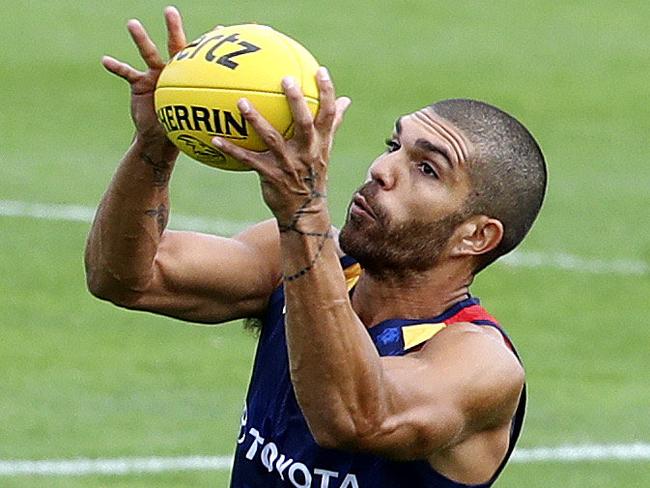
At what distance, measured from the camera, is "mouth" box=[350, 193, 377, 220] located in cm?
639

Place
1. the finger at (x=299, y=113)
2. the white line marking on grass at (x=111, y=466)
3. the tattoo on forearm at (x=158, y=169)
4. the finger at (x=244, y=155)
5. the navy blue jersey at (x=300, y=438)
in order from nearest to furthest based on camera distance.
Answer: the finger at (x=299, y=113)
the finger at (x=244, y=155)
the navy blue jersey at (x=300, y=438)
the tattoo on forearm at (x=158, y=169)
the white line marking on grass at (x=111, y=466)

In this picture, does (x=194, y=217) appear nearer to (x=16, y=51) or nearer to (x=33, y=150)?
(x=33, y=150)

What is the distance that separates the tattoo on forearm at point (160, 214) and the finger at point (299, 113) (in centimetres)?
136

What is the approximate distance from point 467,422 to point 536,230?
10521mm

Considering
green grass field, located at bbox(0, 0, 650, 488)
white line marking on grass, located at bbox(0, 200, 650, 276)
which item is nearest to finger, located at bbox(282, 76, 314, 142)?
green grass field, located at bbox(0, 0, 650, 488)

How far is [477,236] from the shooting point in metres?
6.70

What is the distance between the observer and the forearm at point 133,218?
270 inches

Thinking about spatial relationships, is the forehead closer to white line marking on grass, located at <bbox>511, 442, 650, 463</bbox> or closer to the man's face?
the man's face

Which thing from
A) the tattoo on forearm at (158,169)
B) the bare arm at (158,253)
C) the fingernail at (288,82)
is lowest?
the bare arm at (158,253)

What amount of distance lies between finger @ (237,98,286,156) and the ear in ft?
3.67

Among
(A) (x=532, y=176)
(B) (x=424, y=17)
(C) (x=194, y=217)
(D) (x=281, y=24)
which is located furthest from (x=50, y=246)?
(B) (x=424, y=17)

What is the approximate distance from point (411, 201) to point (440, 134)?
30 cm

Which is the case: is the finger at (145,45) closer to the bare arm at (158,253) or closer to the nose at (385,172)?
the bare arm at (158,253)

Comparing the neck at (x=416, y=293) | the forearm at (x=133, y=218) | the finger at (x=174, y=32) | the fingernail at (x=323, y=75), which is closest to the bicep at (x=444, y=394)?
the neck at (x=416, y=293)
